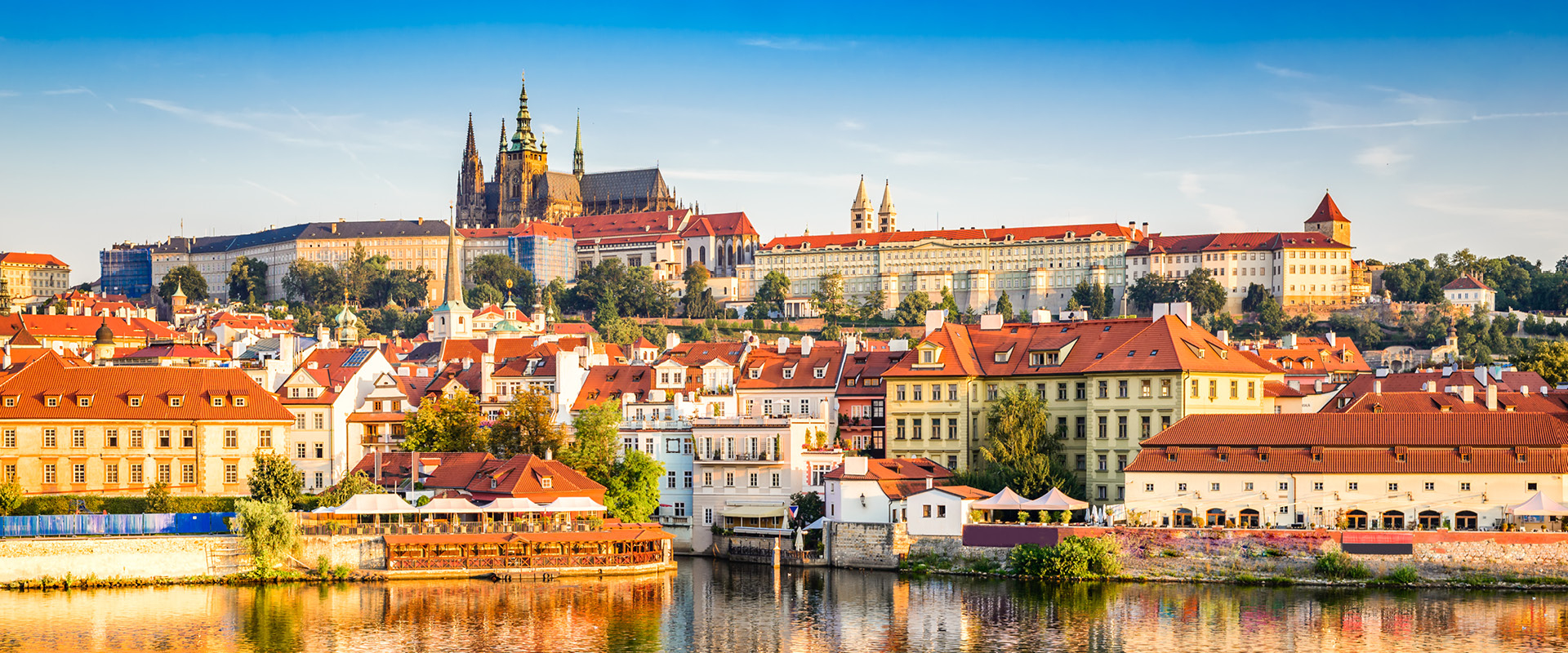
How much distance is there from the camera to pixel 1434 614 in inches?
2185

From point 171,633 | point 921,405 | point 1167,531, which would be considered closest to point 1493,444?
point 1167,531

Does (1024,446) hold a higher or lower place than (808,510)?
higher

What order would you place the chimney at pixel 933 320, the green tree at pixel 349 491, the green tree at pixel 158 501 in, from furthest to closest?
the chimney at pixel 933 320
the green tree at pixel 158 501
the green tree at pixel 349 491

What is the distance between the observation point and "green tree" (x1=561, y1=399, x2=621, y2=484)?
73.6 metres

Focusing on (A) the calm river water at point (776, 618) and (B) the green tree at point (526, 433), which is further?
(B) the green tree at point (526, 433)

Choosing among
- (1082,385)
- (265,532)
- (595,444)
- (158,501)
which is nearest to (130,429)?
(158,501)

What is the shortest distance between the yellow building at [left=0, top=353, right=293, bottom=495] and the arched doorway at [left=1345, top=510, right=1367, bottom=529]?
41.3m

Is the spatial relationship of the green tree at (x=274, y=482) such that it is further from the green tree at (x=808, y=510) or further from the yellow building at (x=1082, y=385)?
the yellow building at (x=1082, y=385)

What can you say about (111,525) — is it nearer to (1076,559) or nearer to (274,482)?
(274,482)

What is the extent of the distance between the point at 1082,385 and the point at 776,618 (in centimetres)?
2397

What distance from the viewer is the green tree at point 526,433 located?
7581 cm

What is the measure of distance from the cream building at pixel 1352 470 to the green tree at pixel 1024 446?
4.16 metres

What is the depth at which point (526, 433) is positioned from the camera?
7625 cm

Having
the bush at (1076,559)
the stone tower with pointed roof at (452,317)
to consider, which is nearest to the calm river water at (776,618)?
the bush at (1076,559)
